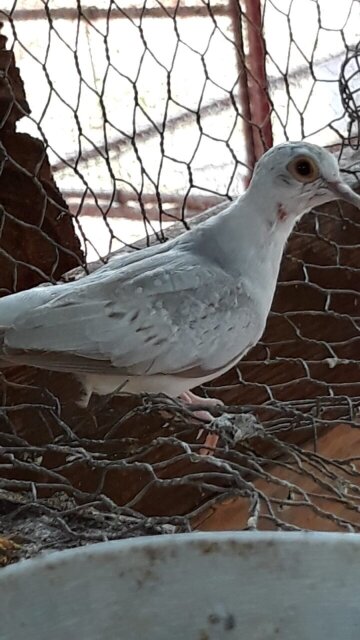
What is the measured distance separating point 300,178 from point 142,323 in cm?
14

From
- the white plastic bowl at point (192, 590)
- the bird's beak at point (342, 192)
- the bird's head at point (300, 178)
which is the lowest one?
the white plastic bowl at point (192, 590)

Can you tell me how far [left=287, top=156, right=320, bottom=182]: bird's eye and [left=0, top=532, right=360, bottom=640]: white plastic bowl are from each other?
0.31 metres

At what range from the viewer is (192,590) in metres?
0.38

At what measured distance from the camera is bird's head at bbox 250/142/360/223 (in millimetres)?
612

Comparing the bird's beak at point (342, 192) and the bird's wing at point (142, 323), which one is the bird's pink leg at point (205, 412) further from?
the bird's beak at point (342, 192)

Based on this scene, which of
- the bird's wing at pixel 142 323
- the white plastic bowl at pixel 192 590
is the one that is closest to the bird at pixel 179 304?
the bird's wing at pixel 142 323

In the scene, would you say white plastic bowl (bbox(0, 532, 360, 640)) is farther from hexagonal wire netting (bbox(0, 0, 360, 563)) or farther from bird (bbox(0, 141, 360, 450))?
bird (bbox(0, 141, 360, 450))

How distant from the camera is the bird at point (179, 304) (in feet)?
1.93

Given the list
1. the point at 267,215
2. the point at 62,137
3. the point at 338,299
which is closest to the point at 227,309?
the point at 267,215

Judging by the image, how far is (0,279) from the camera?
83 cm

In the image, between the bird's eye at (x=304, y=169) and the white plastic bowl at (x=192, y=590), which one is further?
the bird's eye at (x=304, y=169)

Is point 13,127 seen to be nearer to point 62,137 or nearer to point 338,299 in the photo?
point 338,299

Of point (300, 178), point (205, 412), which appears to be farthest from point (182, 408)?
point (300, 178)

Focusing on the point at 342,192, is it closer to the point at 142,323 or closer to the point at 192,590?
the point at 142,323
